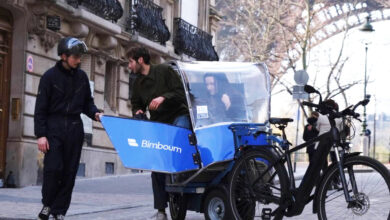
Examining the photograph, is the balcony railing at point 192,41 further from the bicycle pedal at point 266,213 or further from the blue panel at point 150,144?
the bicycle pedal at point 266,213

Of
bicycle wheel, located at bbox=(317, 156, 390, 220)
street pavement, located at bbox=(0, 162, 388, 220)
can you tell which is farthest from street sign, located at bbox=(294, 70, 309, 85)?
bicycle wheel, located at bbox=(317, 156, 390, 220)

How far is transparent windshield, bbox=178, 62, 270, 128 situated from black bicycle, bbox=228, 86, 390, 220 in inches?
31.6

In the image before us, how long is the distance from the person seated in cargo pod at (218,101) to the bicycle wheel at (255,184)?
84 centimetres

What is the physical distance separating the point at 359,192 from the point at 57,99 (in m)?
2.68

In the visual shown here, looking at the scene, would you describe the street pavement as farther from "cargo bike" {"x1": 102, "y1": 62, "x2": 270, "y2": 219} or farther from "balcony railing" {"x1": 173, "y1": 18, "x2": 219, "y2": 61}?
"balcony railing" {"x1": 173, "y1": 18, "x2": 219, "y2": 61}

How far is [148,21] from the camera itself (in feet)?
75.1

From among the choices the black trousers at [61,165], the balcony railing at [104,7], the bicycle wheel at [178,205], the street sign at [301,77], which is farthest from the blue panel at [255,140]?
the street sign at [301,77]

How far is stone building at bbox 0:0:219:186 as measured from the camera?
51.5 ft

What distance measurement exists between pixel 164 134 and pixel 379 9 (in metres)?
45.3

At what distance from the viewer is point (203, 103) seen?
8.23m

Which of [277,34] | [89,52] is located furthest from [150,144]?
[277,34]

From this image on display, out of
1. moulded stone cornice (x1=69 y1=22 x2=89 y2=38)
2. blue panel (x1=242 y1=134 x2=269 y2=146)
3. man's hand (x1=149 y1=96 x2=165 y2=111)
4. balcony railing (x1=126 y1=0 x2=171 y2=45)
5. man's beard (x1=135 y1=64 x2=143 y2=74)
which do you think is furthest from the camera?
balcony railing (x1=126 y1=0 x2=171 y2=45)

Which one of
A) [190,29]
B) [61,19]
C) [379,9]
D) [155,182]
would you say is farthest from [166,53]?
[379,9]

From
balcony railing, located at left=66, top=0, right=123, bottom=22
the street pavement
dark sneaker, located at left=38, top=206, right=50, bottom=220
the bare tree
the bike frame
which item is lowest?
the street pavement
